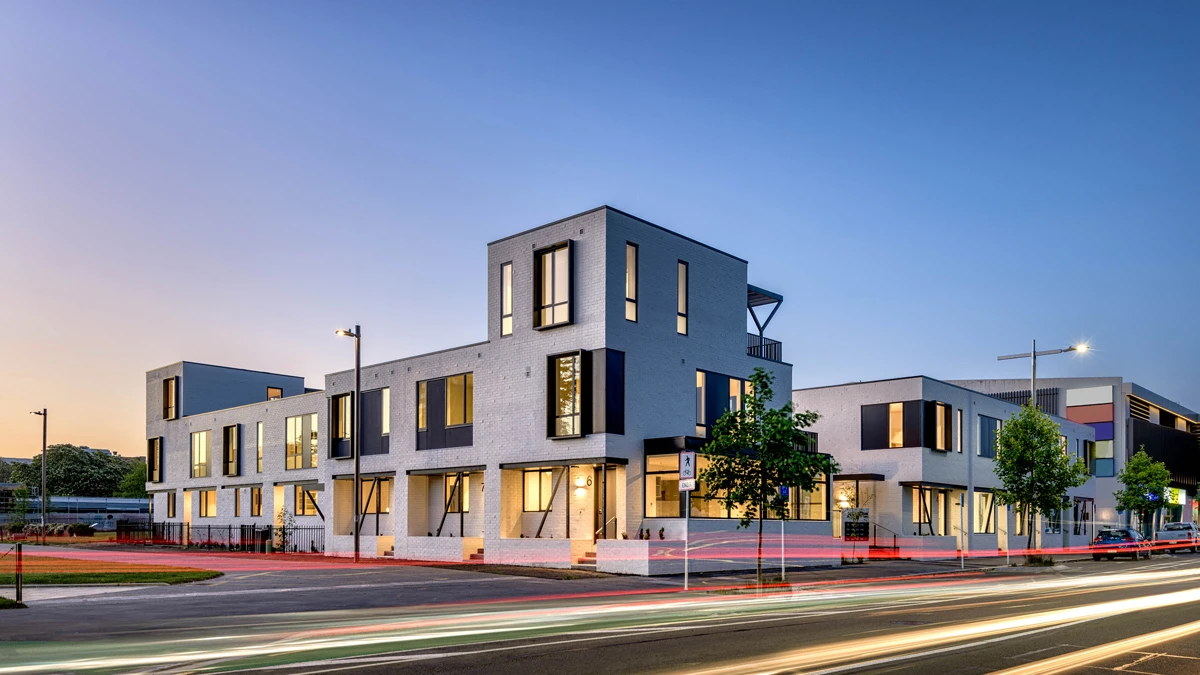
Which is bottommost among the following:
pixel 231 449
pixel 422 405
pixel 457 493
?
pixel 457 493

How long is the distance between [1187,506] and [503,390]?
8705 centimetres

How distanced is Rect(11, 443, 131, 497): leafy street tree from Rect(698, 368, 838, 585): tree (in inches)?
4463

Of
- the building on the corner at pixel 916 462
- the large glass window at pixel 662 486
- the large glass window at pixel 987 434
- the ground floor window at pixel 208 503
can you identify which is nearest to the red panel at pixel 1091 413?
the building on the corner at pixel 916 462

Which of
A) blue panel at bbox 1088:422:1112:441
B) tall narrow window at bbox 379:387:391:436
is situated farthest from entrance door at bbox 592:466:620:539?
blue panel at bbox 1088:422:1112:441

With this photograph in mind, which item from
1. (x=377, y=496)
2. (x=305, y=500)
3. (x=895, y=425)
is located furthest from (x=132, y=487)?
(x=895, y=425)

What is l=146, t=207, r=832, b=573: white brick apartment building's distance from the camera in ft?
104

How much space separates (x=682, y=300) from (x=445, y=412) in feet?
32.4

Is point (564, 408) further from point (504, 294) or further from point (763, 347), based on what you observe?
point (763, 347)

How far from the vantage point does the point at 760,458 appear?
939 inches

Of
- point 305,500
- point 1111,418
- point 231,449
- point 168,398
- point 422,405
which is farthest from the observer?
point 1111,418

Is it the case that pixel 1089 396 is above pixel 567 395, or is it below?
below

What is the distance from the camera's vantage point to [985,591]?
23.5 metres

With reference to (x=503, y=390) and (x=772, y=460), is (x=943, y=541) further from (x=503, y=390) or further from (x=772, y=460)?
(x=772, y=460)

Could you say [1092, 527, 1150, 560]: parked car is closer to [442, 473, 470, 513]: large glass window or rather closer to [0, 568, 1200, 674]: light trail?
[0, 568, 1200, 674]: light trail
